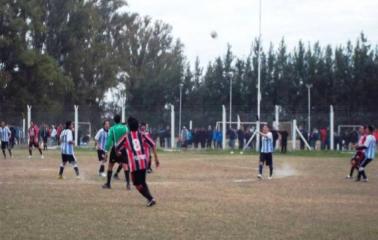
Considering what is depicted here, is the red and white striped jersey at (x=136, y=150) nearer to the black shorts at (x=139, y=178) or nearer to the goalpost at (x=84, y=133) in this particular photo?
the black shorts at (x=139, y=178)

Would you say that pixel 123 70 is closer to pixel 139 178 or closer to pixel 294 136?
pixel 294 136

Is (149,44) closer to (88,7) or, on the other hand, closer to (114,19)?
(114,19)

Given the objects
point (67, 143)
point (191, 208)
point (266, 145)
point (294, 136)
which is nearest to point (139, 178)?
point (191, 208)

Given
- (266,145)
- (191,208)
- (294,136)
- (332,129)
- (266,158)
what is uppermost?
(332,129)

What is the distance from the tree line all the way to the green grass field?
136 feet

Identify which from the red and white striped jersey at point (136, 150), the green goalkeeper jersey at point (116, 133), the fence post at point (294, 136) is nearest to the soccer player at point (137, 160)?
the red and white striped jersey at point (136, 150)

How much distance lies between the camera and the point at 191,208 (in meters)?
15.2

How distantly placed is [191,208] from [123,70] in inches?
2628

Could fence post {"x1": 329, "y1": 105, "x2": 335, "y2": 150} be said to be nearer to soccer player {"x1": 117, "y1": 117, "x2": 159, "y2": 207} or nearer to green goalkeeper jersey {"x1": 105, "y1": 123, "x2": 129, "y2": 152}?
green goalkeeper jersey {"x1": 105, "y1": 123, "x2": 129, "y2": 152}

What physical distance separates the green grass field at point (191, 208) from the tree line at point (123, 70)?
41.5 meters

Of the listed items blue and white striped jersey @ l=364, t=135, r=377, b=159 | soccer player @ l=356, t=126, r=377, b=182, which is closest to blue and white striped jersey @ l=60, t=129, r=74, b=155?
soccer player @ l=356, t=126, r=377, b=182

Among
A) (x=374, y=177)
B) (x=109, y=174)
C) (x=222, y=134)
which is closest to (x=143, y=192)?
(x=109, y=174)

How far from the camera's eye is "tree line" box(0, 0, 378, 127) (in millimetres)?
68812

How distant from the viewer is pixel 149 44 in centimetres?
8769
